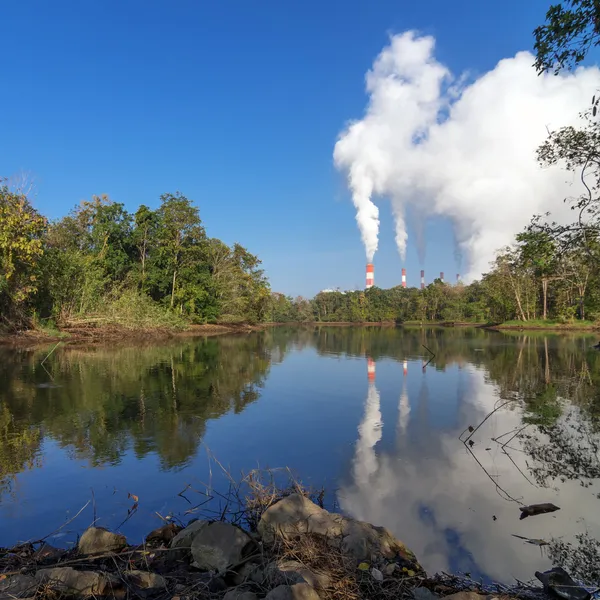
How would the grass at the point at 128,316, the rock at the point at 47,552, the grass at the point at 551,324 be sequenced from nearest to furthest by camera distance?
the rock at the point at 47,552 → the grass at the point at 128,316 → the grass at the point at 551,324


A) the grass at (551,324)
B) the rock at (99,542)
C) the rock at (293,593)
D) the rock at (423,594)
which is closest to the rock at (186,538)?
the rock at (99,542)

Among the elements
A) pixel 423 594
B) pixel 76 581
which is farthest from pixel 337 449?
pixel 76 581

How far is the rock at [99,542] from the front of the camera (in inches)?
157

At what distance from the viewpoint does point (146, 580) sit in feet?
11.5

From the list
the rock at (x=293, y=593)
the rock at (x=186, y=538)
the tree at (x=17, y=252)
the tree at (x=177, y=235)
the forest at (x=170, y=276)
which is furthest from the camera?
the tree at (x=177, y=235)

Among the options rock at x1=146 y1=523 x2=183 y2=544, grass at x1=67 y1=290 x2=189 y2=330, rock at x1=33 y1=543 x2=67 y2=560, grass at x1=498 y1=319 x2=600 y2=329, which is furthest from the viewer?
grass at x1=498 y1=319 x2=600 y2=329

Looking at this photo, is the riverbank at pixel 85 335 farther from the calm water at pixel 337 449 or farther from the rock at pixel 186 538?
the rock at pixel 186 538

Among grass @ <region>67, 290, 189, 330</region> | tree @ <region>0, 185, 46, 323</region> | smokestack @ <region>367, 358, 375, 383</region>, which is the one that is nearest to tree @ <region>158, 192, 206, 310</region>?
grass @ <region>67, 290, 189, 330</region>

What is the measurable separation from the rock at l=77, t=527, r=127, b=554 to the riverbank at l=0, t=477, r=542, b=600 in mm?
10

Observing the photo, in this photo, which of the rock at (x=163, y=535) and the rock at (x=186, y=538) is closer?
the rock at (x=186, y=538)

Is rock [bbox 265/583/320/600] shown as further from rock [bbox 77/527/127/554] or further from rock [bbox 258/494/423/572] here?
rock [bbox 77/527/127/554]

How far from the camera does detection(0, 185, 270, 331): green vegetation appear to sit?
82.5ft

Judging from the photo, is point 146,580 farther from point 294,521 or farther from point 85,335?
point 85,335

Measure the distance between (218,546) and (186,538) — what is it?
0.49m
